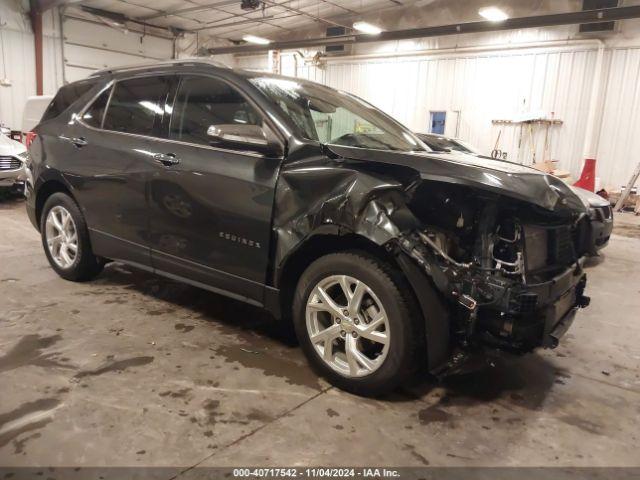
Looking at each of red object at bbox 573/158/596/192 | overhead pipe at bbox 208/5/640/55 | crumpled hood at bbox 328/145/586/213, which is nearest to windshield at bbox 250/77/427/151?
crumpled hood at bbox 328/145/586/213

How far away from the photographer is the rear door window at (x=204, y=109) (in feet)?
9.40

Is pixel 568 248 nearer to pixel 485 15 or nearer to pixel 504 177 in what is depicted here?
pixel 504 177

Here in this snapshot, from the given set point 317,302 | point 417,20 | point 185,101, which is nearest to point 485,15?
point 417,20

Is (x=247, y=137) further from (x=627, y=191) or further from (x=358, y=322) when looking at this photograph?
(x=627, y=191)

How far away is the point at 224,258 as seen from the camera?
286 cm

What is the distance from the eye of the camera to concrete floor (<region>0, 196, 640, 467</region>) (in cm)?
205

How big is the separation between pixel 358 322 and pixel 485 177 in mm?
895

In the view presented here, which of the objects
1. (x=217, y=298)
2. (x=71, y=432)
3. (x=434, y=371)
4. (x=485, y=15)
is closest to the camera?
(x=71, y=432)

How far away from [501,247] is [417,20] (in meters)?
12.4

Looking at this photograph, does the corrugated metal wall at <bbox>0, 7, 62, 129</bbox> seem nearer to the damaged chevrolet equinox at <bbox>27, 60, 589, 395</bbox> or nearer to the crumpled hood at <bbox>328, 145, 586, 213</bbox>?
the damaged chevrolet equinox at <bbox>27, 60, 589, 395</bbox>

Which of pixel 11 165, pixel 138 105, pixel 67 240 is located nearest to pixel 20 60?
pixel 11 165

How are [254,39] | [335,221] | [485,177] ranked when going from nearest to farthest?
[485,177]
[335,221]
[254,39]

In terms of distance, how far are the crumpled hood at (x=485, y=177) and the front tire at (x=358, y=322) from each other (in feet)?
1.56

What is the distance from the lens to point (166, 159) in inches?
121
